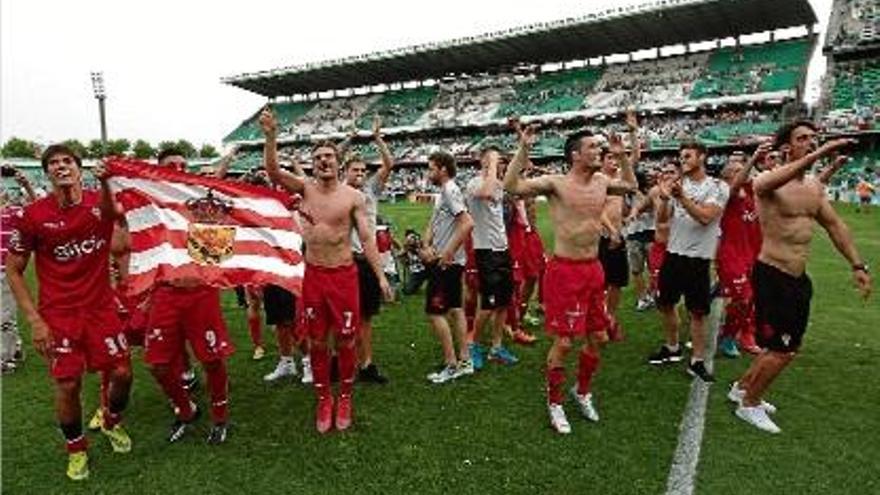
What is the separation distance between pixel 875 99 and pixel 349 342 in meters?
40.0

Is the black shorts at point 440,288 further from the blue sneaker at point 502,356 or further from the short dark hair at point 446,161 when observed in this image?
the blue sneaker at point 502,356

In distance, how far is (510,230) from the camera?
882 centimetres

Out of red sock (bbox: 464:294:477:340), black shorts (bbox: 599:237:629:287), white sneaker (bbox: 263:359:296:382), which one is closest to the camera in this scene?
white sneaker (bbox: 263:359:296:382)

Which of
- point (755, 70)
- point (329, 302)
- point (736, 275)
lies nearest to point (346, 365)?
point (329, 302)

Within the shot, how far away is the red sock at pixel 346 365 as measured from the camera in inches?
222

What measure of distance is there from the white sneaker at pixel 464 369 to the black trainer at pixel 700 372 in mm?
1978

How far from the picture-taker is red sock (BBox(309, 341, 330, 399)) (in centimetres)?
561

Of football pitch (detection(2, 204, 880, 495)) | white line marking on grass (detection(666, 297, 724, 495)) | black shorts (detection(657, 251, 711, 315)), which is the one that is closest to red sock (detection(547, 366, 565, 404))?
football pitch (detection(2, 204, 880, 495))

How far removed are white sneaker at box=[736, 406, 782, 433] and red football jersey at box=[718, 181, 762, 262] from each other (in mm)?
2141

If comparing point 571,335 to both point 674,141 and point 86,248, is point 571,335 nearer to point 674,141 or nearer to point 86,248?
point 86,248

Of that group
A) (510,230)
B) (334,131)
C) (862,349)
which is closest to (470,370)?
(510,230)

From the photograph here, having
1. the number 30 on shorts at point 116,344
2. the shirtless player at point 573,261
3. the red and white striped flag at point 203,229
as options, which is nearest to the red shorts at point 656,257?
the shirtless player at point 573,261

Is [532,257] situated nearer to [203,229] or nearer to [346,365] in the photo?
[346,365]

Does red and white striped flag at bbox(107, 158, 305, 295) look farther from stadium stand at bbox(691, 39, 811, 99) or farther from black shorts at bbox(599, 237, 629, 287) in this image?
stadium stand at bbox(691, 39, 811, 99)
